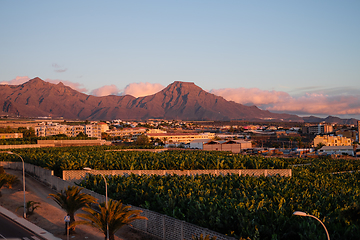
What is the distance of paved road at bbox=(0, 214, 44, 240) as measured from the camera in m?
21.5

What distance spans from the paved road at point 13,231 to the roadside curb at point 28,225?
32 cm

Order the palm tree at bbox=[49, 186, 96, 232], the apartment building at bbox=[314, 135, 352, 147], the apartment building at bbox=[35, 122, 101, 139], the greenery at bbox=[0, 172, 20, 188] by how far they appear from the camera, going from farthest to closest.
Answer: the apartment building at bbox=[35, 122, 101, 139], the apartment building at bbox=[314, 135, 352, 147], the greenery at bbox=[0, 172, 20, 188], the palm tree at bbox=[49, 186, 96, 232]

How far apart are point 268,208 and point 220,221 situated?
3.77 meters

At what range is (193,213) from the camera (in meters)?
18.8

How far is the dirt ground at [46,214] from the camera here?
70.5 feet

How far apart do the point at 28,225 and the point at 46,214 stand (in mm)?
2895

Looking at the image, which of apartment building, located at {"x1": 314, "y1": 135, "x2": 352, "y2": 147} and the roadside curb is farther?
apartment building, located at {"x1": 314, "y1": 135, "x2": 352, "y2": 147}

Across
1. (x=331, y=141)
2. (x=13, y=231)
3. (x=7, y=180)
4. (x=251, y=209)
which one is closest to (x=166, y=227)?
(x=251, y=209)

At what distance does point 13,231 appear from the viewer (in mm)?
22766

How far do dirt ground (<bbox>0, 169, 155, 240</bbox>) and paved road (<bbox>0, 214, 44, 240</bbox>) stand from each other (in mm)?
1290

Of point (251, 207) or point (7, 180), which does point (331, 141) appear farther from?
point (251, 207)

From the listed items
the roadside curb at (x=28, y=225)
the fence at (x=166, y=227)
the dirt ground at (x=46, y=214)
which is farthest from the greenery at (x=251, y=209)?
the roadside curb at (x=28, y=225)

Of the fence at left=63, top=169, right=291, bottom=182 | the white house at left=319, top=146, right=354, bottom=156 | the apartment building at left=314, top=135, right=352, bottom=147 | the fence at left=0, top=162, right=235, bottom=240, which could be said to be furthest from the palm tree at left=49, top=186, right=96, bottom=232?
the apartment building at left=314, top=135, right=352, bottom=147

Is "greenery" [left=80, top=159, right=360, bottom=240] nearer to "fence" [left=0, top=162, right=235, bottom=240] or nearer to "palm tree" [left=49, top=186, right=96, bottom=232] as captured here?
"fence" [left=0, top=162, right=235, bottom=240]
